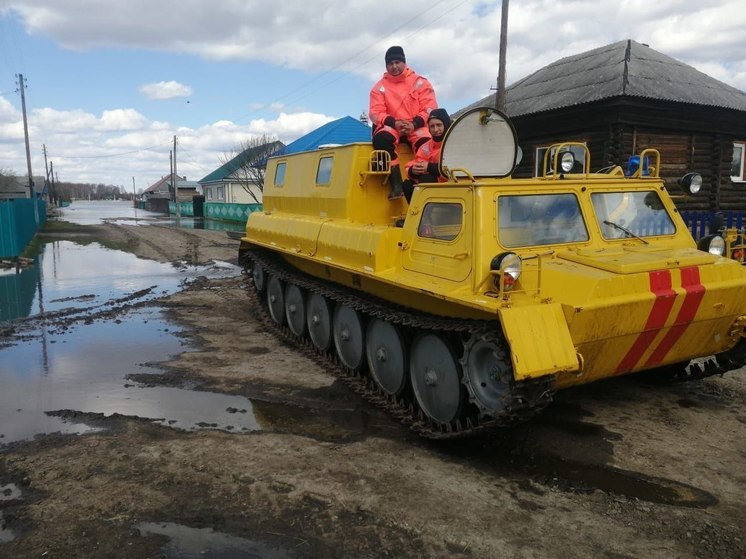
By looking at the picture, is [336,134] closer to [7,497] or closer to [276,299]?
[276,299]

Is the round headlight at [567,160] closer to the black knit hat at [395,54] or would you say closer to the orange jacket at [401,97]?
the orange jacket at [401,97]

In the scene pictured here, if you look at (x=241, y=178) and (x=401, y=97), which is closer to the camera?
(x=401, y=97)

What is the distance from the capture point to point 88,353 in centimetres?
827

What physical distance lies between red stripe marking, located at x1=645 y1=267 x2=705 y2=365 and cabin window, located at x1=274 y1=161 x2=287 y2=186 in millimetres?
6188

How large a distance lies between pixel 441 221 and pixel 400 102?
274 cm

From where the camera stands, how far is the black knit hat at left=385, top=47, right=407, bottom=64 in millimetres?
7764

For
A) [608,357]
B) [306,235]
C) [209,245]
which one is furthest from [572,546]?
[209,245]

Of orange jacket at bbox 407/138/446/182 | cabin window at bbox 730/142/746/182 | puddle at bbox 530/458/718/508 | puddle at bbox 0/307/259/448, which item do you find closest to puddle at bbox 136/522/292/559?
puddle at bbox 0/307/259/448

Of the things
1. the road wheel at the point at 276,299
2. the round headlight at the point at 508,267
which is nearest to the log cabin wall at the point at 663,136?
the road wheel at the point at 276,299

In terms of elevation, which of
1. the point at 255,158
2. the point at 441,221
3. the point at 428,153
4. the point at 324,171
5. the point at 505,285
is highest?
the point at 255,158

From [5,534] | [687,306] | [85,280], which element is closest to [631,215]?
[687,306]

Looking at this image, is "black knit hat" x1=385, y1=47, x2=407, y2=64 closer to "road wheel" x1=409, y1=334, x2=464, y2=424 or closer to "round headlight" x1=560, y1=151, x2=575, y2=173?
"round headlight" x1=560, y1=151, x2=575, y2=173

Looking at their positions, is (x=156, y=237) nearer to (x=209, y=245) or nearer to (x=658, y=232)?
(x=209, y=245)

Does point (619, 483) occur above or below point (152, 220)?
below
